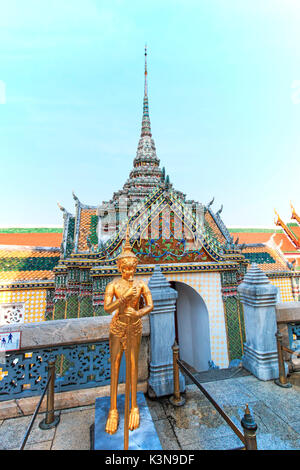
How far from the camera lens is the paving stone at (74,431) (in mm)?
2762

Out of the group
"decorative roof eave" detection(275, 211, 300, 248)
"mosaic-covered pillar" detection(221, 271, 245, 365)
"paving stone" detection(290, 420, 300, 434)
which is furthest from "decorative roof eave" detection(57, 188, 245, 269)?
"decorative roof eave" detection(275, 211, 300, 248)

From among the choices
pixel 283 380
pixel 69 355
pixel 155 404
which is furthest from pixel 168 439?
pixel 283 380

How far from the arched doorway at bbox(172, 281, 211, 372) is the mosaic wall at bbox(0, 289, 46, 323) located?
578cm

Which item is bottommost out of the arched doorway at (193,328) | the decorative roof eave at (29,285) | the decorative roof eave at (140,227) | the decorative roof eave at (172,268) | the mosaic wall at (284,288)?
the arched doorway at (193,328)

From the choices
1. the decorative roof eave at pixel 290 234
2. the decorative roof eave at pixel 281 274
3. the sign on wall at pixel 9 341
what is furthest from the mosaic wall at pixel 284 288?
the sign on wall at pixel 9 341

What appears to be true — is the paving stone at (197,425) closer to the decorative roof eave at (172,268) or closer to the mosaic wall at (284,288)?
the decorative roof eave at (172,268)

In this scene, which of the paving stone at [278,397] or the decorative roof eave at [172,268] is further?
the decorative roof eave at [172,268]

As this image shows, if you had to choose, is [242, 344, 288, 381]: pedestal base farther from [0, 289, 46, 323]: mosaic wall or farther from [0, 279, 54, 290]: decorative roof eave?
[0, 289, 46, 323]: mosaic wall

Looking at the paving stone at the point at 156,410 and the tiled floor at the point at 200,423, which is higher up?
the paving stone at the point at 156,410

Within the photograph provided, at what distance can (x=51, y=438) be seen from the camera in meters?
2.91

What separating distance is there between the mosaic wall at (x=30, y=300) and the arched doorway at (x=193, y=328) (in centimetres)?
→ 578

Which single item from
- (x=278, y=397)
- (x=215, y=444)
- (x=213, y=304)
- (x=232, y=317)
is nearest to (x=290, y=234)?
(x=232, y=317)

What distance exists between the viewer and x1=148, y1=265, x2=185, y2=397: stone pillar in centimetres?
376

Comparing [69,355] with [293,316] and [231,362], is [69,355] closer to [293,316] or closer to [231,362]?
[293,316]
